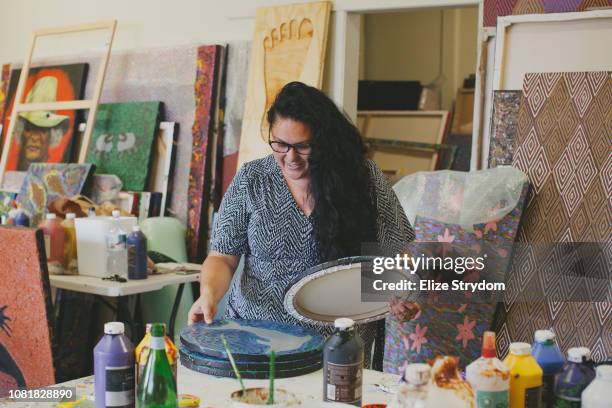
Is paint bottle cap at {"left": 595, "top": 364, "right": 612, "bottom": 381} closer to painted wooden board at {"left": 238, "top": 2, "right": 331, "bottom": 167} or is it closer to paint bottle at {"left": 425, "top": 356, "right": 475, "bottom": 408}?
paint bottle at {"left": 425, "top": 356, "right": 475, "bottom": 408}

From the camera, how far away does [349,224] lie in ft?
8.04

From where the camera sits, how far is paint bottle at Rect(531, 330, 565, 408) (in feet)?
5.17

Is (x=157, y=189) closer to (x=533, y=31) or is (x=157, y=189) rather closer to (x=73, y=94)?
(x=73, y=94)

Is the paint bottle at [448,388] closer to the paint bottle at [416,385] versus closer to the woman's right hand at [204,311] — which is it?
the paint bottle at [416,385]

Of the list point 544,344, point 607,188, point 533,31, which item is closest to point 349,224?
point 544,344

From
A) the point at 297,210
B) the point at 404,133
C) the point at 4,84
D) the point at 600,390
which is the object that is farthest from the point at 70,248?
the point at 404,133

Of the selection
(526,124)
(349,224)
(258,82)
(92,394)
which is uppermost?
(258,82)

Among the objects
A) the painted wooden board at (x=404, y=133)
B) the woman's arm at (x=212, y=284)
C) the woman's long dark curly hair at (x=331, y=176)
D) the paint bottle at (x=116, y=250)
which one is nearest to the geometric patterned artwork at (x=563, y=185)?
the woman's long dark curly hair at (x=331, y=176)

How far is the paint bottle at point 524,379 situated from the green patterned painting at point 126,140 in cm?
405

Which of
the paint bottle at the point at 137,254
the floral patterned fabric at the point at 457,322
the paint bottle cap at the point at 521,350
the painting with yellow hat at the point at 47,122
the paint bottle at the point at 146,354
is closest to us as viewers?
the paint bottle cap at the point at 521,350

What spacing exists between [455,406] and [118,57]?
4805 mm

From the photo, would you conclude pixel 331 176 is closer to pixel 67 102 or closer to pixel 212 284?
pixel 212 284

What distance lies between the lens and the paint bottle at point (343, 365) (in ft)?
5.64

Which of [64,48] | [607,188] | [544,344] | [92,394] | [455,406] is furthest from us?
[64,48]
